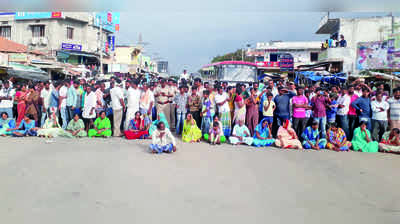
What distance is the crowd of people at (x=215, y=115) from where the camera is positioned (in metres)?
8.08

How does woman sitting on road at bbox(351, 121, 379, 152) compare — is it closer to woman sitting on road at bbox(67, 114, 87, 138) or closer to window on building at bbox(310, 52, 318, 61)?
woman sitting on road at bbox(67, 114, 87, 138)

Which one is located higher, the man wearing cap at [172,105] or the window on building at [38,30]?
the window on building at [38,30]

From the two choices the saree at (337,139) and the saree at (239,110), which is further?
the saree at (239,110)

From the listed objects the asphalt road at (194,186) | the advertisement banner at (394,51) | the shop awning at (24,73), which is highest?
the advertisement banner at (394,51)

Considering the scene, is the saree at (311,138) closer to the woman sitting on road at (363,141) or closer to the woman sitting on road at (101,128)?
the woman sitting on road at (363,141)

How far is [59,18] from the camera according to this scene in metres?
27.0

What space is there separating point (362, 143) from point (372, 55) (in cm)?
1159

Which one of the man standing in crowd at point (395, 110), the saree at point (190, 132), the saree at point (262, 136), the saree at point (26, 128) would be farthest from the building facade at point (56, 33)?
the man standing in crowd at point (395, 110)

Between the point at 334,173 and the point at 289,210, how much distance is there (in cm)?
219

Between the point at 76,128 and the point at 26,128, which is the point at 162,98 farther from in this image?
the point at 26,128

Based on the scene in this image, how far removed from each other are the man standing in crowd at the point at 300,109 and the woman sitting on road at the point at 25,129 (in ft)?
23.3

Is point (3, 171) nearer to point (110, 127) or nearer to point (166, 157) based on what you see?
point (166, 157)

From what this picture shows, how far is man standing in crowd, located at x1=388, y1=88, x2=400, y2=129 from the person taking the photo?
8.00 m

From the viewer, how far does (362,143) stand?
26.0ft
